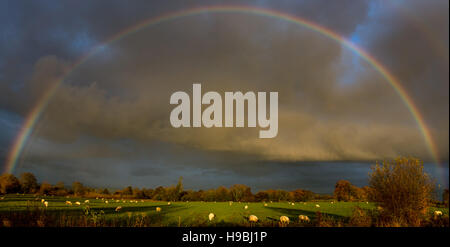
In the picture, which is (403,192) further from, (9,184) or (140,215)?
(9,184)

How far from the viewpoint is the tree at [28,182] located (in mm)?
102188

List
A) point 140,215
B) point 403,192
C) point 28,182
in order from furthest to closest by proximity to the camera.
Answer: point 28,182 < point 140,215 < point 403,192

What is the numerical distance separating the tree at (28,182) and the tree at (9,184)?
93.6 inches

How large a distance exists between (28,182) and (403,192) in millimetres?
131808

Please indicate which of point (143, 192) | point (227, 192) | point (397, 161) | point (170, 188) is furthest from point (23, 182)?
point (397, 161)

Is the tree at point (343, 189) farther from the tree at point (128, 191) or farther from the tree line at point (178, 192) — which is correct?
the tree at point (128, 191)

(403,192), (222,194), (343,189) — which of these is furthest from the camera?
(343,189)

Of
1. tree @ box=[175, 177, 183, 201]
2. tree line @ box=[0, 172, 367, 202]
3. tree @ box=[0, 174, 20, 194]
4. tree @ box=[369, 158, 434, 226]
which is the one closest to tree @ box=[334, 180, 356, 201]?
tree line @ box=[0, 172, 367, 202]

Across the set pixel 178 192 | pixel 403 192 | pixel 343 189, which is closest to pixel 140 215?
pixel 403 192

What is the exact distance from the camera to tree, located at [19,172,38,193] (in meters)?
102

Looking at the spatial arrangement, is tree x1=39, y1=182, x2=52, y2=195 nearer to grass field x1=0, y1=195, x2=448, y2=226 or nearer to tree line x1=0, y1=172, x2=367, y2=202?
tree line x1=0, y1=172, x2=367, y2=202

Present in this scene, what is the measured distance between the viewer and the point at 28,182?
108000mm
